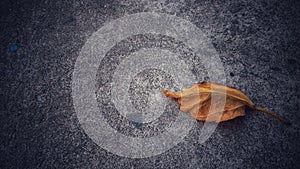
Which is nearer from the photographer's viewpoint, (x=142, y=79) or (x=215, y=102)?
(x=215, y=102)

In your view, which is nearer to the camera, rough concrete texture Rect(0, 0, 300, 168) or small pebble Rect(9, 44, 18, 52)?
rough concrete texture Rect(0, 0, 300, 168)

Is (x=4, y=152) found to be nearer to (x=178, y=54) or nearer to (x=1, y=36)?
(x=1, y=36)

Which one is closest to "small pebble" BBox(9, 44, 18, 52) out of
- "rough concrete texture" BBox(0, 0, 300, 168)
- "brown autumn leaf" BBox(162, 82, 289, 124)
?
"rough concrete texture" BBox(0, 0, 300, 168)

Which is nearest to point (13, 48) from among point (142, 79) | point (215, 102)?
point (142, 79)

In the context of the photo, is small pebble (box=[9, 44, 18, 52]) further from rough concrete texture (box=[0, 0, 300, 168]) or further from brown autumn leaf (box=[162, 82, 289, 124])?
brown autumn leaf (box=[162, 82, 289, 124])

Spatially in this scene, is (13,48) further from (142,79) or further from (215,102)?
(215,102)

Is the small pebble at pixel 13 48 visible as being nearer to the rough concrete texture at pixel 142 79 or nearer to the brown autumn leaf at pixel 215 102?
the rough concrete texture at pixel 142 79
